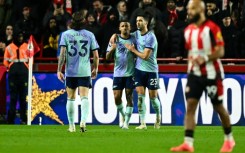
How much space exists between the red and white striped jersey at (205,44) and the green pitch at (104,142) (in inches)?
49.0

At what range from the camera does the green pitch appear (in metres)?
14.0

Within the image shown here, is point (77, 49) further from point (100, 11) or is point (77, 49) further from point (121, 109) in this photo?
point (100, 11)

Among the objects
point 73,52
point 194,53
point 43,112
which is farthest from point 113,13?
point 194,53

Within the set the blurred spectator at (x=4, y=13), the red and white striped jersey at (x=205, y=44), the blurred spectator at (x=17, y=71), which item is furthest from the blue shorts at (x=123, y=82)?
the red and white striped jersey at (x=205, y=44)

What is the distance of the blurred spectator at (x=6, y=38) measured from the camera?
25172 millimetres

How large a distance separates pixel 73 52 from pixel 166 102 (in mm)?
6438

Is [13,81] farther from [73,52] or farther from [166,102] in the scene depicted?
[73,52]

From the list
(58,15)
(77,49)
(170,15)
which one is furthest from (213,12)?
(77,49)

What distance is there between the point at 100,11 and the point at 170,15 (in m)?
2.14

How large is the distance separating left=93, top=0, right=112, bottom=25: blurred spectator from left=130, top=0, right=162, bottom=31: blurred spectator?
1.20 metres

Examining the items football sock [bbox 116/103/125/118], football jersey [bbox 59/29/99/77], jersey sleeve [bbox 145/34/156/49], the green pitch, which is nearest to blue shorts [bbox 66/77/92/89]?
football jersey [bbox 59/29/99/77]

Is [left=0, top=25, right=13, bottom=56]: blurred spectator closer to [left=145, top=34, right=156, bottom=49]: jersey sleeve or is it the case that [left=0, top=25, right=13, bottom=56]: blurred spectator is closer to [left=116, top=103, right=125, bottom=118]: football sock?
[left=116, top=103, right=125, bottom=118]: football sock

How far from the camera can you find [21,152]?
44.1 ft

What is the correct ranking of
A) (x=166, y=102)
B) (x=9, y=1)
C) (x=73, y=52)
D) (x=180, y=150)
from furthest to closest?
(x=9, y=1), (x=166, y=102), (x=73, y=52), (x=180, y=150)
